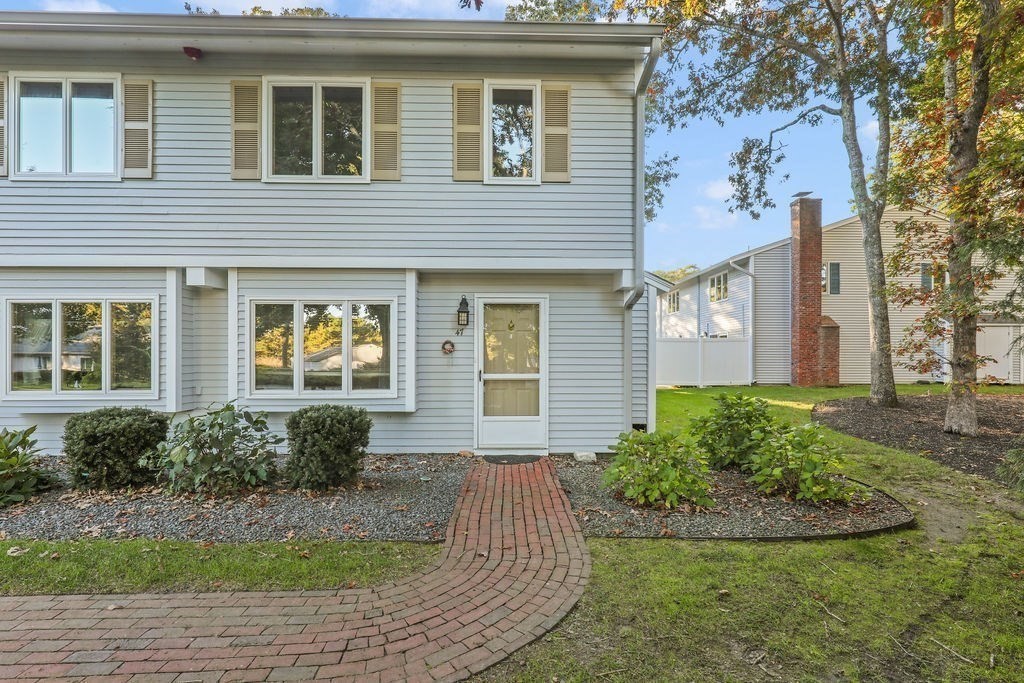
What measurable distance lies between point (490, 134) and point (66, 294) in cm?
603

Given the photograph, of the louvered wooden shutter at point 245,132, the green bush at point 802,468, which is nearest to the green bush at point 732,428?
the green bush at point 802,468

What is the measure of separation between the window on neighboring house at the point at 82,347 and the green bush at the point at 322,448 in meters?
2.69

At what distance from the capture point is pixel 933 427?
844cm

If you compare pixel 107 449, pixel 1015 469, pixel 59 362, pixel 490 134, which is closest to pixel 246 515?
pixel 107 449

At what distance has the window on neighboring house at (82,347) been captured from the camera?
19.3ft

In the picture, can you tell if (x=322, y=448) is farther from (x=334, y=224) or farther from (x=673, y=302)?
Result: (x=673, y=302)

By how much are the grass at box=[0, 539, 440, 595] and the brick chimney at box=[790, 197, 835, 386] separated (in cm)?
1580

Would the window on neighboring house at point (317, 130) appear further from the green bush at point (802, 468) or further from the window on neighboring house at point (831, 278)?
the window on neighboring house at point (831, 278)

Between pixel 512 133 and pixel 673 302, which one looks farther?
pixel 673 302

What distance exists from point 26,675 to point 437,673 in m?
2.10

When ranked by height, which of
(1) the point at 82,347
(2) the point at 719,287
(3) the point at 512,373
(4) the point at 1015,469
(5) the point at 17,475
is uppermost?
(2) the point at 719,287

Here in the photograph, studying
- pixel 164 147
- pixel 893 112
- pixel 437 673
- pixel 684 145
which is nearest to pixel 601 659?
pixel 437 673

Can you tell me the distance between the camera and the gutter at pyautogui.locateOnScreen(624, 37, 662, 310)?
5988mm

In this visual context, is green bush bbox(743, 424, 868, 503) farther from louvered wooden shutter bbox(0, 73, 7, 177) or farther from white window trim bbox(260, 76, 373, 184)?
louvered wooden shutter bbox(0, 73, 7, 177)
